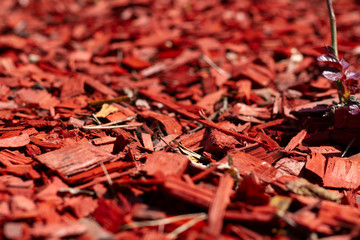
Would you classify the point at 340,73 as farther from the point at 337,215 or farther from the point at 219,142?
the point at 337,215

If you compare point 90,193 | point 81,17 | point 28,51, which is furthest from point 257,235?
point 81,17

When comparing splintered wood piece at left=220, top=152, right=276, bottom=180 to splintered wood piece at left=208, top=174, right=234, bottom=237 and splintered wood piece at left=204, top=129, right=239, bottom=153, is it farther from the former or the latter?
splintered wood piece at left=208, top=174, right=234, bottom=237

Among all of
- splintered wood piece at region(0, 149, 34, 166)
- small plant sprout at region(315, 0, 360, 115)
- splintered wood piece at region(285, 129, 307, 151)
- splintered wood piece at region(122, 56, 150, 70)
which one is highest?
small plant sprout at region(315, 0, 360, 115)

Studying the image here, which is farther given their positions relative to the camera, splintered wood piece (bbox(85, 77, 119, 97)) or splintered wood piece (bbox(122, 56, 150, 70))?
splintered wood piece (bbox(122, 56, 150, 70))

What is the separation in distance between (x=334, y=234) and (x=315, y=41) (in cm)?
314

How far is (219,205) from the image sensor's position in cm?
154

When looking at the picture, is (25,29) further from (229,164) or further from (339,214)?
(339,214)

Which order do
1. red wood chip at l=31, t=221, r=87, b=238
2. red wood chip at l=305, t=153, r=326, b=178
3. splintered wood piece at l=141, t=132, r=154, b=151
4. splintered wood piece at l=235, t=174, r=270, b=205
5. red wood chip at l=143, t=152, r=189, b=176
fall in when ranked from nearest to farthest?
red wood chip at l=31, t=221, r=87, b=238 < splintered wood piece at l=235, t=174, r=270, b=205 < red wood chip at l=143, t=152, r=189, b=176 < red wood chip at l=305, t=153, r=326, b=178 < splintered wood piece at l=141, t=132, r=154, b=151

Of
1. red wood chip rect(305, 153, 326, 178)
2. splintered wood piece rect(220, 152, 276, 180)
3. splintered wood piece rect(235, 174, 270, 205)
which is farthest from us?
red wood chip rect(305, 153, 326, 178)

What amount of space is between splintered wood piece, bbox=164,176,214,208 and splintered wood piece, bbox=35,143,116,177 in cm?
50

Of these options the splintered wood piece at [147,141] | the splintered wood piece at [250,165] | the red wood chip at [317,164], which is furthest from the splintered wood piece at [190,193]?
the red wood chip at [317,164]

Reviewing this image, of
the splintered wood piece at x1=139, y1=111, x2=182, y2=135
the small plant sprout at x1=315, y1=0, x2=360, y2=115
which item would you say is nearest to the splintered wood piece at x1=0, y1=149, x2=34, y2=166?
the splintered wood piece at x1=139, y1=111, x2=182, y2=135

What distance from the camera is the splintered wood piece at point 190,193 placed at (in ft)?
5.08

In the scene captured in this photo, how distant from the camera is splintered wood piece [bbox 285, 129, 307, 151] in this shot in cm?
224
